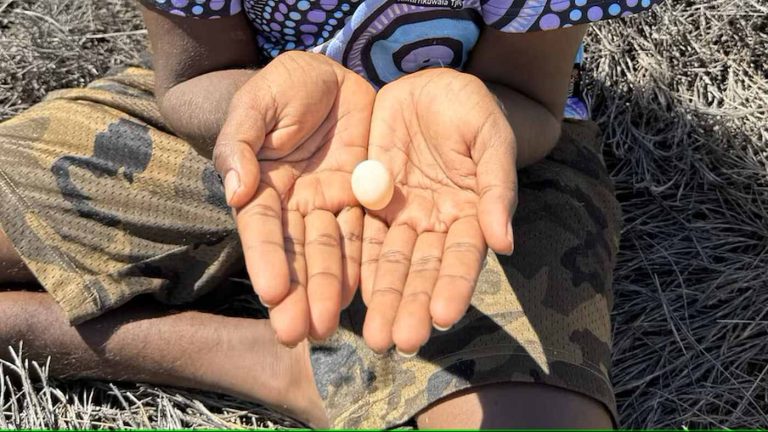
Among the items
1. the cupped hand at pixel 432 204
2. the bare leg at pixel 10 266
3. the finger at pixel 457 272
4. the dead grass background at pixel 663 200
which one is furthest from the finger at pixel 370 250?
the bare leg at pixel 10 266

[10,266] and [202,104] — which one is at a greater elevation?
[202,104]

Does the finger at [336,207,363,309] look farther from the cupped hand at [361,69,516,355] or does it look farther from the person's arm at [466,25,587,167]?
the person's arm at [466,25,587,167]

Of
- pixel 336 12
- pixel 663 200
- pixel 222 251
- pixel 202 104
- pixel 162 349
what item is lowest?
pixel 663 200

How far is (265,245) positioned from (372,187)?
8.5 inches

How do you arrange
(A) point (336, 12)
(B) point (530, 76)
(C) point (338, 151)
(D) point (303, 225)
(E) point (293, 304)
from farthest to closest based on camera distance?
1. (B) point (530, 76)
2. (A) point (336, 12)
3. (C) point (338, 151)
4. (D) point (303, 225)
5. (E) point (293, 304)

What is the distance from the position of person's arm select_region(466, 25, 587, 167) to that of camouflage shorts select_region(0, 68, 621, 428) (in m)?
0.13

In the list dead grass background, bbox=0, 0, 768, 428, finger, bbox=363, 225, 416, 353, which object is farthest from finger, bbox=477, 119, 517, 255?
dead grass background, bbox=0, 0, 768, 428

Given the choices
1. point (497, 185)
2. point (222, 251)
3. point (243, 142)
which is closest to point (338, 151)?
point (243, 142)

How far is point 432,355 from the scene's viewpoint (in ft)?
4.76

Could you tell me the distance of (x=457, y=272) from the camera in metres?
1.08

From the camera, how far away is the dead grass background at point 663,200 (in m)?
1.67

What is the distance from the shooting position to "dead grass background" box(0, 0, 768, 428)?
1.67 meters

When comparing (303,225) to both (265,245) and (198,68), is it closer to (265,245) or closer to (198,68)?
(265,245)

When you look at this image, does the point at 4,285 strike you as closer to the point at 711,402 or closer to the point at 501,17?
the point at 501,17
